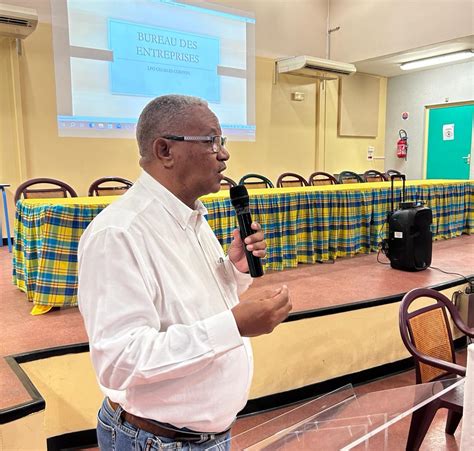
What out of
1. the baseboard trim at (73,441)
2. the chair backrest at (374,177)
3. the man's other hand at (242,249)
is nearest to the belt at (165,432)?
the man's other hand at (242,249)

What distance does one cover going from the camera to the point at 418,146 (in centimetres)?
759

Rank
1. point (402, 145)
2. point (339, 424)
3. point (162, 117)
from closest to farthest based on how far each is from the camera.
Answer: point (162, 117), point (339, 424), point (402, 145)

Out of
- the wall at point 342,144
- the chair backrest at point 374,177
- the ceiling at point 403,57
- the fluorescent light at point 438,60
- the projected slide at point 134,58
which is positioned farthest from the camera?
the wall at point 342,144

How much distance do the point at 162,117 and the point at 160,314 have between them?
381 millimetres

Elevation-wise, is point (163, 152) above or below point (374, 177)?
above

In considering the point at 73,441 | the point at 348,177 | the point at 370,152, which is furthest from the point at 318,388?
the point at 370,152

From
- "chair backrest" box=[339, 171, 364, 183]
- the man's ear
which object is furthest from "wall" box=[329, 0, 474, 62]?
the man's ear

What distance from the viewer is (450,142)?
281 inches

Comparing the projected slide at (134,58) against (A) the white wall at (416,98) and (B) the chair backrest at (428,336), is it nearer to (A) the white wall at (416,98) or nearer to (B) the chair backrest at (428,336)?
(A) the white wall at (416,98)

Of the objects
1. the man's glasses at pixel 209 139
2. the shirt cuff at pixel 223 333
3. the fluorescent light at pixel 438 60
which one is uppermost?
the fluorescent light at pixel 438 60

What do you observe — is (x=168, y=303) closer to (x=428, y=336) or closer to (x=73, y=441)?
(x=73, y=441)

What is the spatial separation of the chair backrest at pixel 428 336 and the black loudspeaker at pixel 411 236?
3.76 ft

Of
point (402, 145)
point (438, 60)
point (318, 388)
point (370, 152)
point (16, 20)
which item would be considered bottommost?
point (318, 388)

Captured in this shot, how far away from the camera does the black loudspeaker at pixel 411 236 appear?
3.29 metres
